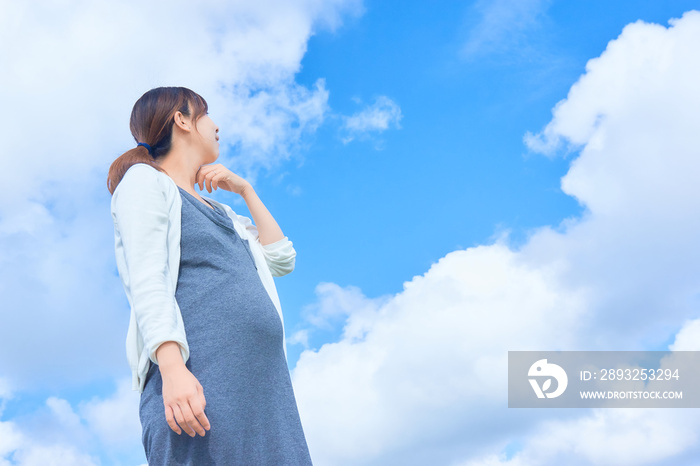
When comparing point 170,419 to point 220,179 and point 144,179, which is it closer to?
point 144,179

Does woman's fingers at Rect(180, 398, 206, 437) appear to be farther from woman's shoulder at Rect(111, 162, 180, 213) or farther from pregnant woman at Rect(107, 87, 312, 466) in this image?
woman's shoulder at Rect(111, 162, 180, 213)

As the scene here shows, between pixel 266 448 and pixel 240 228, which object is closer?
pixel 266 448

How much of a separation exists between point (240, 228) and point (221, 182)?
299 mm

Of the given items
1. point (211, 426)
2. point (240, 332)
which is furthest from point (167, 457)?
point (240, 332)

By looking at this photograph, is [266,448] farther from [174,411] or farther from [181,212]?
[181,212]

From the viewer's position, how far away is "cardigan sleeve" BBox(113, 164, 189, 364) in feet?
7.11

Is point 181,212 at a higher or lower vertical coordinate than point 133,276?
higher

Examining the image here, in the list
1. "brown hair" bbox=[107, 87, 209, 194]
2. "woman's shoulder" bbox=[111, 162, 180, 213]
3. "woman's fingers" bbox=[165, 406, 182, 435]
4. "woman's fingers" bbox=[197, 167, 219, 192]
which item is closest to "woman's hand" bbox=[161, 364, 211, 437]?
"woman's fingers" bbox=[165, 406, 182, 435]

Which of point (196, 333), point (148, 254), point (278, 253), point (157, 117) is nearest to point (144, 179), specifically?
point (148, 254)

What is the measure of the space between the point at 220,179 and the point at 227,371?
1193 millimetres

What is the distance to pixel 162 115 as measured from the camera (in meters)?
2.86

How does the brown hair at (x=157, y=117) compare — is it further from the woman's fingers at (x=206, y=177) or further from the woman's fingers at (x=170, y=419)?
the woman's fingers at (x=170, y=419)

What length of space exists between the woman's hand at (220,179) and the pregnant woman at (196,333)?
0.32 m

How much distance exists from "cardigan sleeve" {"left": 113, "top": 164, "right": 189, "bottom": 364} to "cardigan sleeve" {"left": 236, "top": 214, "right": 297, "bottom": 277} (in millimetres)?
811
